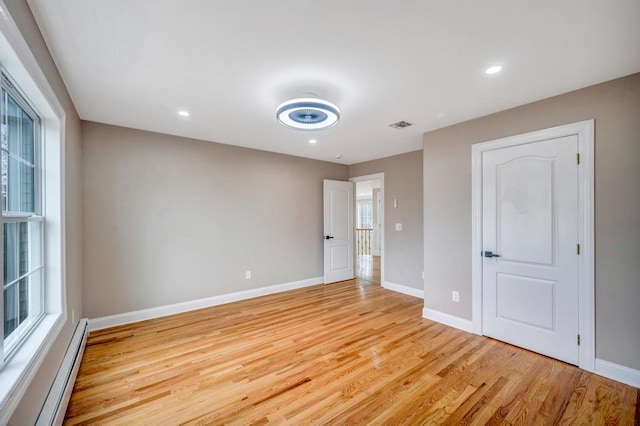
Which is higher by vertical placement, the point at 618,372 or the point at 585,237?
the point at 585,237

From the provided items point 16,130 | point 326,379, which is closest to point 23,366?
point 16,130

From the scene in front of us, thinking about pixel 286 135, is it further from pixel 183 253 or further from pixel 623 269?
pixel 623 269

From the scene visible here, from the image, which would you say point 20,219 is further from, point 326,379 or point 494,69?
point 494,69

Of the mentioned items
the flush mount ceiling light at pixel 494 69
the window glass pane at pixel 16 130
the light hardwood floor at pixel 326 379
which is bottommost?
the light hardwood floor at pixel 326 379

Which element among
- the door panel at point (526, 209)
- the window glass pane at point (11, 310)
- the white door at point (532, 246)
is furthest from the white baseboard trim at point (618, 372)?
the window glass pane at point (11, 310)

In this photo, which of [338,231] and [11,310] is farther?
[338,231]

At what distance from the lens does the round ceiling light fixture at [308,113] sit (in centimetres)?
224

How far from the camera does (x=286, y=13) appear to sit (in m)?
1.52

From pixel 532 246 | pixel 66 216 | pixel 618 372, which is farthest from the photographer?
pixel 532 246

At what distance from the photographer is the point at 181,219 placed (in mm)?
3777

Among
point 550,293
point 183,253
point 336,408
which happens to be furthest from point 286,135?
point 550,293

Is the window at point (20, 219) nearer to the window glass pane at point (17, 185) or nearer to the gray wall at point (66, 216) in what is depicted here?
the window glass pane at point (17, 185)

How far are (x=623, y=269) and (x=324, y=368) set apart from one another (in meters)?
2.60

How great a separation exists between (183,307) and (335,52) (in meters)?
3.68
